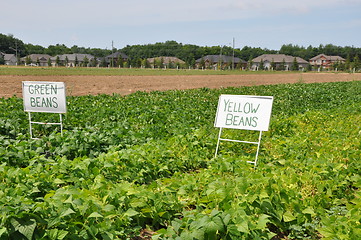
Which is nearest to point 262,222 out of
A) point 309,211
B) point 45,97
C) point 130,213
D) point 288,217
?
point 288,217

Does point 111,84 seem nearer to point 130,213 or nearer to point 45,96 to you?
point 45,96

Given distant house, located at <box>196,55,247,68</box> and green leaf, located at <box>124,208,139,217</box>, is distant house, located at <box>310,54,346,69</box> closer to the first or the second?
distant house, located at <box>196,55,247,68</box>

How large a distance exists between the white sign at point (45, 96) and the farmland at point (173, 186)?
74 cm

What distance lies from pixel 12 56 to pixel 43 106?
404 feet

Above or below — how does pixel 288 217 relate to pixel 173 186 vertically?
below

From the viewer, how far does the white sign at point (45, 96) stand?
299 inches

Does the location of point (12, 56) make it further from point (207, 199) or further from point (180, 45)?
point (207, 199)

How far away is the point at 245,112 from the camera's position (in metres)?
6.72

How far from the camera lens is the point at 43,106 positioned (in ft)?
25.5

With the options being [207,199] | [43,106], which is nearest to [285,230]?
[207,199]

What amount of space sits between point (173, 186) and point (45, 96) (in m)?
4.29

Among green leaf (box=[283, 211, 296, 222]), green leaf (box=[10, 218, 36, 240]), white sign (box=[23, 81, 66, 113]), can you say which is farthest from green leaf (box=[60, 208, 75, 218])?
white sign (box=[23, 81, 66, 113])

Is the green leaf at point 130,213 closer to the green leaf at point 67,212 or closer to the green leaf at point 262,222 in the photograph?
the green leaf at point 67,212

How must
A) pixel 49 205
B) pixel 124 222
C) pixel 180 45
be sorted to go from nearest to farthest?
pixel 49 205, pixel 124 222, pixel 180 45
